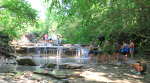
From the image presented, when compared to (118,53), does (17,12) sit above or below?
above

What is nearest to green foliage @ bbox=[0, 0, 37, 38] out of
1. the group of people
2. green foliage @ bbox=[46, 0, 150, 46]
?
green foliage @ bbox=[46, 0, 150, 46]

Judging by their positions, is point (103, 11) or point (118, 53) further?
point (118, 53)

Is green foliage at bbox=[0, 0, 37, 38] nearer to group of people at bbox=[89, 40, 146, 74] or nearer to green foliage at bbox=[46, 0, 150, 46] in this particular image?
green foliage at bbox=[46, 0, 150, 46]

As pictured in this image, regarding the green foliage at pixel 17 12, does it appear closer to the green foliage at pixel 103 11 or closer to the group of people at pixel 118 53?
the green foliage at pixel 103 11

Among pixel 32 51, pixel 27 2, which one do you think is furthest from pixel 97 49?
pixel 27 2

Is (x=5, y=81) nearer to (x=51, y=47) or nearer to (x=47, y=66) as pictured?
(x=47, y=66)

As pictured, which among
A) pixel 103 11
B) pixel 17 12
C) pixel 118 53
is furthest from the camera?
pixel 118 53

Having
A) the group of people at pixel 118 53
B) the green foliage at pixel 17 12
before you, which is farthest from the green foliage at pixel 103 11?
the group of people at pixel 118 53

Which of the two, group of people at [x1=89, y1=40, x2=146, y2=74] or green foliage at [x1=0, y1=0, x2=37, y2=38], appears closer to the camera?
green foliage at [x1=0, y1=0, x2=37, y2=38]

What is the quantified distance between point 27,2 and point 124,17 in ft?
16.9

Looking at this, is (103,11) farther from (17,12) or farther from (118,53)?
(118,53)

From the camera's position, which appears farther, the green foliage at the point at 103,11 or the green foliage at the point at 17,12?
the green foliage at the point at 17,12

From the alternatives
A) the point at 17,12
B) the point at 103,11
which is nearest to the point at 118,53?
the point at 17,12

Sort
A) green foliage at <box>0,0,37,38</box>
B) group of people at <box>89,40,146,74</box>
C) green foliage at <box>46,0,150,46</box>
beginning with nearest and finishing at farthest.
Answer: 1. green foliage at <box>46,0,150,46</box>
2. green foliage at <box>0,0,37,38</box>
3. group of people at <box>89,40,146,74</box>
